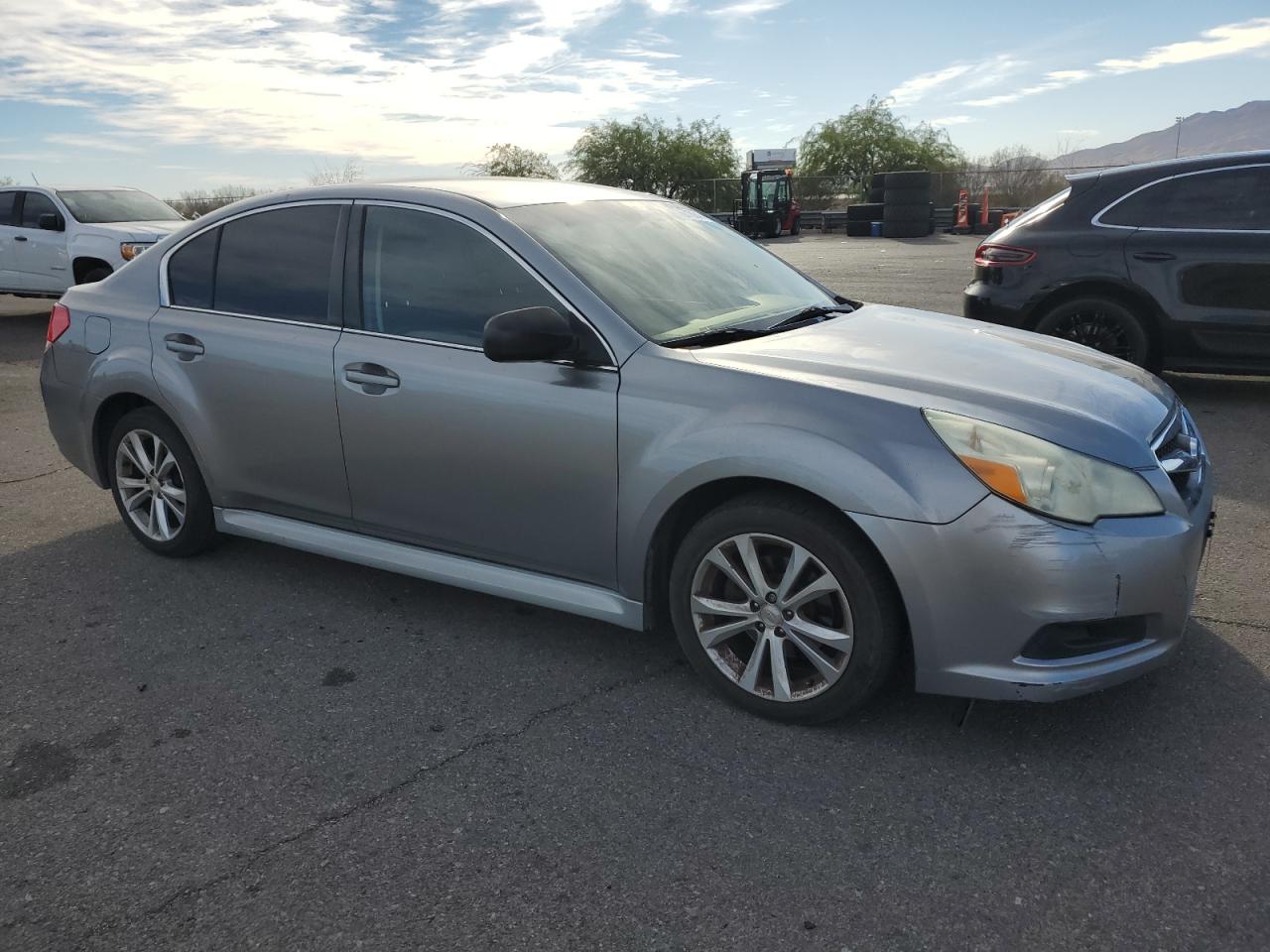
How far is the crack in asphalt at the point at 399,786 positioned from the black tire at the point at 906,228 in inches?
1113

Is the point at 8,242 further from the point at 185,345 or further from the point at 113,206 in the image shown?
the point at 185,345

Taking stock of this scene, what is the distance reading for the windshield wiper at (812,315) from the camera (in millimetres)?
3899

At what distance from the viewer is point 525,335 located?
11.0ft

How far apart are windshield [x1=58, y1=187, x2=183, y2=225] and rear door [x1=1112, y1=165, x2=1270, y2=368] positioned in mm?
12149

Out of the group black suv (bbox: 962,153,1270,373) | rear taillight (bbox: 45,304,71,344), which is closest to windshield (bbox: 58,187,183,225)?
rear taillight (bbox: 45,304,71,344)

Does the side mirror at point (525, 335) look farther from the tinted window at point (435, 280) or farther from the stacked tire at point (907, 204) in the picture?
the stacked tire at point (907, 204)

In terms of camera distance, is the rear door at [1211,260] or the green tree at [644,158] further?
the green tree at [644,158]

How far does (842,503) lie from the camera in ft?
9.89

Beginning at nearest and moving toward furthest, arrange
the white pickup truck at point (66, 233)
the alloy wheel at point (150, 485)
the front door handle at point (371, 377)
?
1. the front door handle at point (371, 377)
2. the alloy wheel at point (150, 485)
3. the white pickup truck at point (66, 233)

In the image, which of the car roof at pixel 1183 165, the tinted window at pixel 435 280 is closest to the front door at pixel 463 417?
the tinted window at pixel 435 280

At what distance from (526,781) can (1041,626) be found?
4.87 feet

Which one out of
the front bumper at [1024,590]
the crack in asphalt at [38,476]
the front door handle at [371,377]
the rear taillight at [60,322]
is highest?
the rear taillight at [60,322]

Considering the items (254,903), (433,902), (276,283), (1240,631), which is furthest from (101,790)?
(1240,631)

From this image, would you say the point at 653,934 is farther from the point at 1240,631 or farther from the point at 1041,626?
the point at 1240,631
